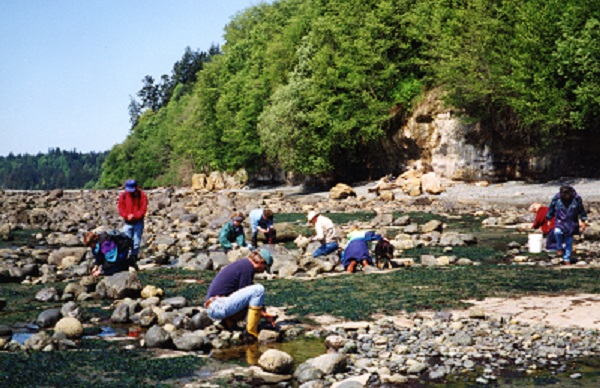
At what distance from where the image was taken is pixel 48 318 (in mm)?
12000

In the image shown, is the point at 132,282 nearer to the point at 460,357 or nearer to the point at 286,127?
the point at 460,357

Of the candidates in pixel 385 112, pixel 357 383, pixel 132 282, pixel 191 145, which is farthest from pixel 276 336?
pixel 191 145

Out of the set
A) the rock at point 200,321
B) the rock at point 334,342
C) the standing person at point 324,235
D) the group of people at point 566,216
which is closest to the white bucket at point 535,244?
the group of people at point 566,216

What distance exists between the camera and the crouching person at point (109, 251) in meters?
16.9

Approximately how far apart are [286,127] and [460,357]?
5344 cm

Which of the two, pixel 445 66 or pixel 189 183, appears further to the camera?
pixel 189 183

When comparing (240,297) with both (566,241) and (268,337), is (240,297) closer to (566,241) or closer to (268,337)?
(268,337)

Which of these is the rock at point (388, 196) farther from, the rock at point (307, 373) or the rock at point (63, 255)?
the rock at point (307, 373)

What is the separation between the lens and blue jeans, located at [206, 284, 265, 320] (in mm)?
10672

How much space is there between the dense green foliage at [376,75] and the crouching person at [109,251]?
2910cm

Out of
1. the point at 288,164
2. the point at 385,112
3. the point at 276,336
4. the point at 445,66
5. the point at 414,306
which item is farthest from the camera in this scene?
the point at 288,164

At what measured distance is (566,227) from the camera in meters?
17.1

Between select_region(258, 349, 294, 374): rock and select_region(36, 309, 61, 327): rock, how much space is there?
5.08 meters

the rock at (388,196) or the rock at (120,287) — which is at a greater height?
the rock at (388,196)
